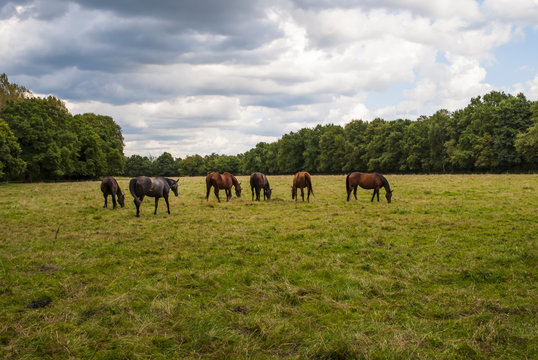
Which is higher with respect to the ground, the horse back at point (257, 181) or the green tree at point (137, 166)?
the green tree at point (137, 166)

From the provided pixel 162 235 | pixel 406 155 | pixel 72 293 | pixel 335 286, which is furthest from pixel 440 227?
pixel 406 155

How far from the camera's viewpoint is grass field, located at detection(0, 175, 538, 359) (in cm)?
412

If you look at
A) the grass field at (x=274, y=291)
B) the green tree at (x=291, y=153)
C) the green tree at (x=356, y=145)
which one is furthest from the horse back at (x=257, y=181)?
the green tree at (x=291, y=153)

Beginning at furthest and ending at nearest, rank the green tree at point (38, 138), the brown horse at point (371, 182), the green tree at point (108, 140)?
the green tree at point (108, 140)
the green tree at point (38, 138)
the brown horse at point (371, 182)

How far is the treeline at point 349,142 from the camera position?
1706 inches

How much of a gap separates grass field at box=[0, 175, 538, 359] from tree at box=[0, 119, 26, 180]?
1272 inches

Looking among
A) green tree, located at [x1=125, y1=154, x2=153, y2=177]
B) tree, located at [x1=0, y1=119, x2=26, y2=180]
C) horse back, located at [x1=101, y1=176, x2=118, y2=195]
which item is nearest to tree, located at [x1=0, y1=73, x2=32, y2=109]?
tree, located at [x1=0, y1=119, x2=26, y2=180]

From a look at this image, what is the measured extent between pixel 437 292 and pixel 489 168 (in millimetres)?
61540

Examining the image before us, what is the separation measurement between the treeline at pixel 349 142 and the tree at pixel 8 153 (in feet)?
0.32

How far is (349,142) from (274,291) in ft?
264

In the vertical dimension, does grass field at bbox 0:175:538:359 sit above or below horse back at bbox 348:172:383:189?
below

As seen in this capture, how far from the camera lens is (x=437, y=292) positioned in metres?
5.70

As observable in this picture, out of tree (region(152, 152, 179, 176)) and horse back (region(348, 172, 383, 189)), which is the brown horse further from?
tree (region(152, 152, 179, 176))

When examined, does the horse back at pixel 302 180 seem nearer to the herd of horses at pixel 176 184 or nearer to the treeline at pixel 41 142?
the herd of horses at pixel 176 184
